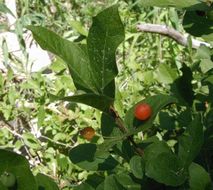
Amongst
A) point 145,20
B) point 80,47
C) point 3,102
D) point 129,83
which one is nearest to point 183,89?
point 80,47

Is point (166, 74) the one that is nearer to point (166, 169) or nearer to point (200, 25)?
point (200, 25)

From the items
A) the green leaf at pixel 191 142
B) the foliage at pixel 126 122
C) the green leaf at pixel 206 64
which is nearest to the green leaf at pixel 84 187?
the foliage at pixel 126 122

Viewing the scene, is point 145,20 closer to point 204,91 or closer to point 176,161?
point 204,91

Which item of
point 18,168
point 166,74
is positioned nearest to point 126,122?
point 18,168

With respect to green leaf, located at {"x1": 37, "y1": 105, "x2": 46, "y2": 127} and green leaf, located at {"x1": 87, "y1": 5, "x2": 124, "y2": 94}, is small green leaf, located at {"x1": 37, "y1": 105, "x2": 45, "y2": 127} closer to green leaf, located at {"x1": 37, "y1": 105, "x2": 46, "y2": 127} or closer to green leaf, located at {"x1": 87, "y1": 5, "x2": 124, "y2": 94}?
green leaf, located at {"x1": 37, "y1": 105, "x2": 46, "y2": 127}

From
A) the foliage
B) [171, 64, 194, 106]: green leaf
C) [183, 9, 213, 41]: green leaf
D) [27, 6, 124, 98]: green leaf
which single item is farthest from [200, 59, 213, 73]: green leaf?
[27, 6, 124, 98]: green leaf

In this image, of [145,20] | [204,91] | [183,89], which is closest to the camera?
[183,89]

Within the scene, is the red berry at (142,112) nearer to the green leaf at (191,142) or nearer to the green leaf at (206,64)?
the green leaf at (191,142)
